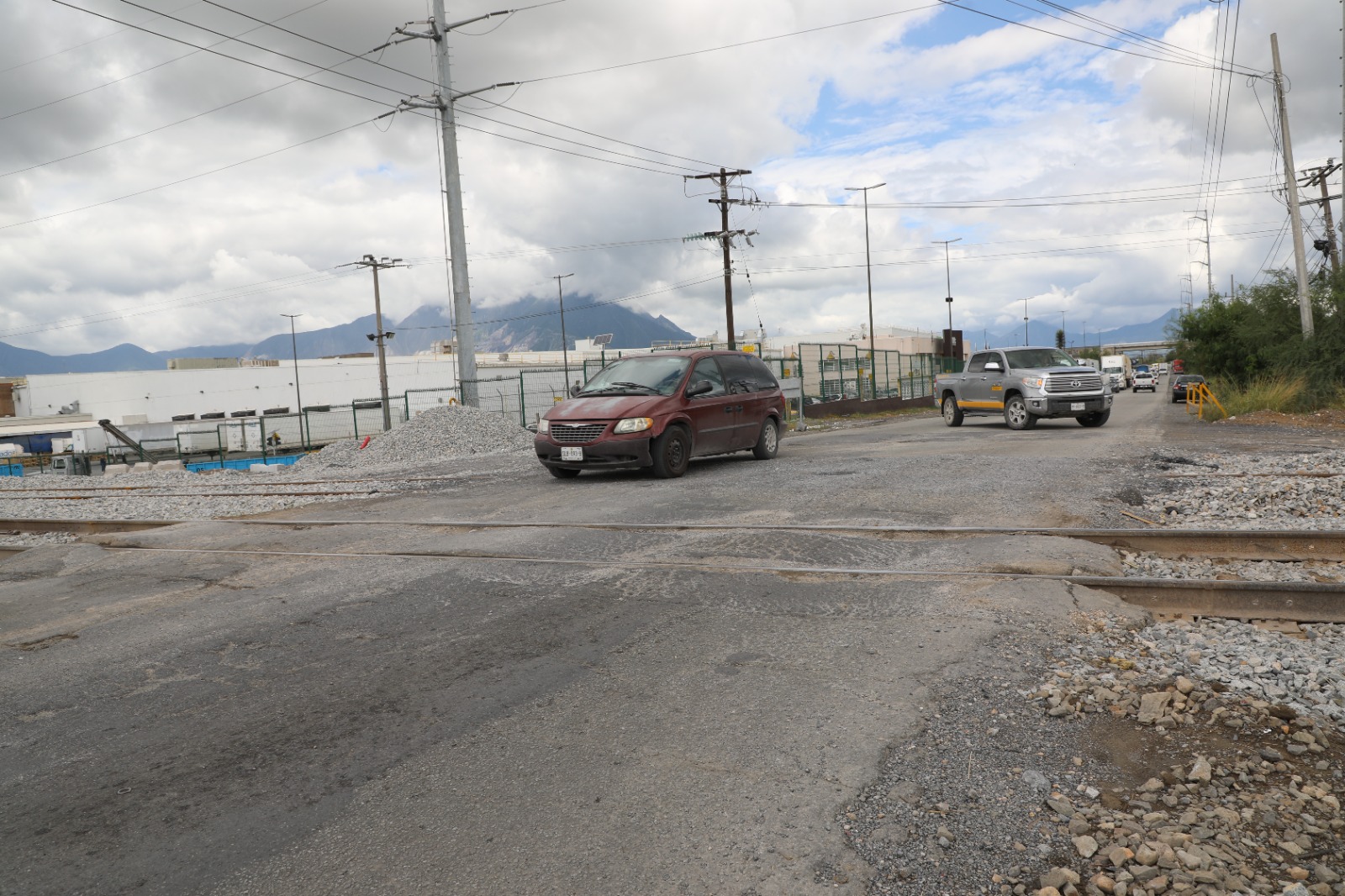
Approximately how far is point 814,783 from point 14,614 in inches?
221

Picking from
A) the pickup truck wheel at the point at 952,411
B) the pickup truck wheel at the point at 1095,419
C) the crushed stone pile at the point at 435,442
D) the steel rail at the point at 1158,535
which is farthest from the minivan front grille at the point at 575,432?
the pickup truck wheel at the point at 952,411

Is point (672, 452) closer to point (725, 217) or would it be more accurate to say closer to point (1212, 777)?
point (1212, 777)

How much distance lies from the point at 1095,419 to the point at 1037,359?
1.92 meters

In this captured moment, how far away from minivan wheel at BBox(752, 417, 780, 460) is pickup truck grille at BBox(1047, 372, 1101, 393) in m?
9.26

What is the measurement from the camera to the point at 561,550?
289 inches

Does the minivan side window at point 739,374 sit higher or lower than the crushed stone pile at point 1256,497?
higher

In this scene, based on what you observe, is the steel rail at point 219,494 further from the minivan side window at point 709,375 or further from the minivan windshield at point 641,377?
the minivan side window at point 709,375

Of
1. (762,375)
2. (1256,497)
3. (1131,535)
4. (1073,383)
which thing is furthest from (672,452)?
(1073,383)

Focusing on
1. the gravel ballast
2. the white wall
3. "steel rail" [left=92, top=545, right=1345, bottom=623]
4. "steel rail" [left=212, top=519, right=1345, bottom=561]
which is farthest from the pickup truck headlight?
the white wall

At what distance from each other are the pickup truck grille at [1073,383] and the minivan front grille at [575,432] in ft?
43.0

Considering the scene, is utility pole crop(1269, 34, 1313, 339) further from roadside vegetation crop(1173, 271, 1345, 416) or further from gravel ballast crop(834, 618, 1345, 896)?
gravel ballast crop(834, 618, 1345, 896)

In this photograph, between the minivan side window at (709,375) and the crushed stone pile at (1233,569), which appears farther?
the minivan side window at (709,375)

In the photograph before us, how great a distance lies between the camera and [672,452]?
12.4 meters

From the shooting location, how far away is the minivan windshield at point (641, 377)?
12820 millimetres
